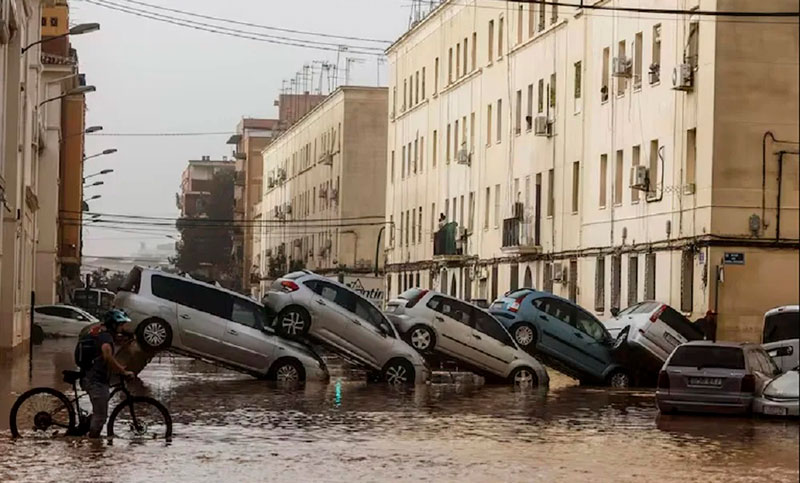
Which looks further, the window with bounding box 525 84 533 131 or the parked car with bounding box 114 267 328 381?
the window with bounding box 525 84 533 131

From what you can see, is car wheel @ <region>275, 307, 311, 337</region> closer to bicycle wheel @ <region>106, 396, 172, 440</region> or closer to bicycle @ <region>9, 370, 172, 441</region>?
bicycle wheel @ <region>106, 396, 172, 440</region>

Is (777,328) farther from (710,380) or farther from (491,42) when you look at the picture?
(491,42)

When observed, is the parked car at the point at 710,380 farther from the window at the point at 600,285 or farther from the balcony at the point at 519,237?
the balcony at the point at 519,237

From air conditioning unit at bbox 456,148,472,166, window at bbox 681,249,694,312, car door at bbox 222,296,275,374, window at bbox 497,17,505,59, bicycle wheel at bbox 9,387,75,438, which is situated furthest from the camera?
air conditioning unit at bbox 456,148,472,166

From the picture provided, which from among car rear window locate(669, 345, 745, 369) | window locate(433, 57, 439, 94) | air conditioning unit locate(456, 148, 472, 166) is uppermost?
window locate(433, 57, 439, 94)

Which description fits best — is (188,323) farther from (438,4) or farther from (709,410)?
(438,4)

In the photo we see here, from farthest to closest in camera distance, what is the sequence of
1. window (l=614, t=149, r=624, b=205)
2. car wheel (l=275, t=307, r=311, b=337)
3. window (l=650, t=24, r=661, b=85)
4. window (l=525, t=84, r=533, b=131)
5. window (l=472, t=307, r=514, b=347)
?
window (l=525, t=84, r=533, b=131) < window (l=614, t=149, r=624, b=205) < window (l=650, t=24, r=661, b=85) < window (l=472, t=307, r=514, b=347) < car wheel (l=275, t=307, r=311, b=337)

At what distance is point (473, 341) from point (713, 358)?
1010 cm

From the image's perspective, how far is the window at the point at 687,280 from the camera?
41.6 m

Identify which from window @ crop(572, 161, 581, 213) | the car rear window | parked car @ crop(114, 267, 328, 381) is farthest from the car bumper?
window @ crop(572, 161, 581, 213)

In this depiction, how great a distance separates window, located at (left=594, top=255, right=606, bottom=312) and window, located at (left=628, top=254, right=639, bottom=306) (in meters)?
2.63

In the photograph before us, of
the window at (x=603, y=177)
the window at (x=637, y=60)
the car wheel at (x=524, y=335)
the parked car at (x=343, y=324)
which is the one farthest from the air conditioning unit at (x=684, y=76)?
the parked car at (x=343, y=324)

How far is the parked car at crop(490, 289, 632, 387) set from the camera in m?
38.0

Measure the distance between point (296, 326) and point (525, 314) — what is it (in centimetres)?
646
